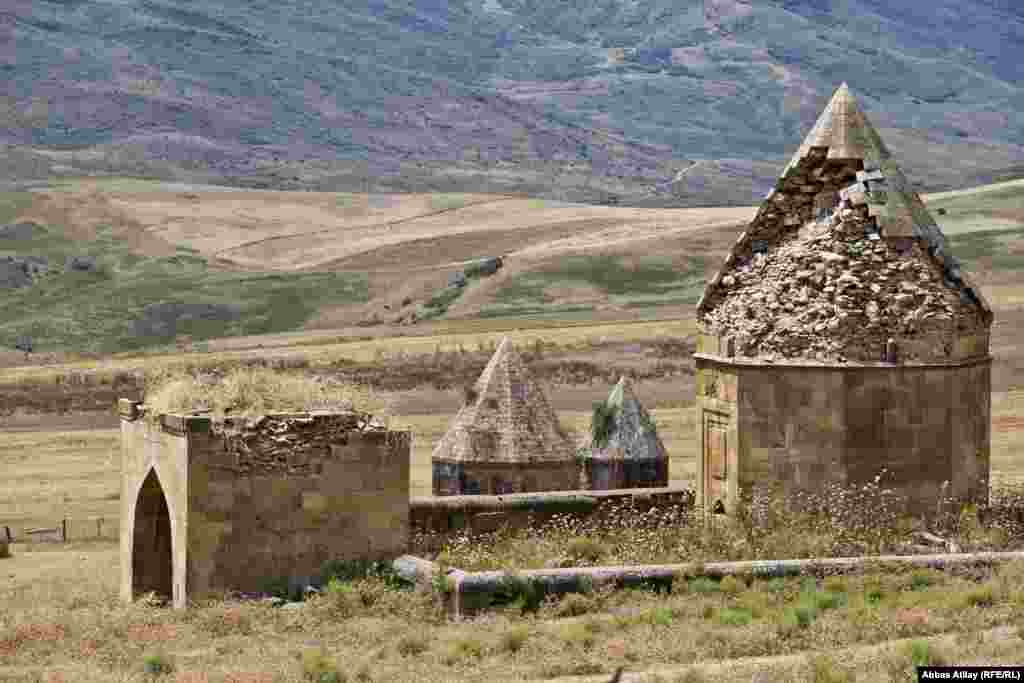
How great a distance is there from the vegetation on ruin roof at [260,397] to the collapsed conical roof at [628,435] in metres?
12.9

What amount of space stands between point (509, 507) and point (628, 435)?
11730 millimetres

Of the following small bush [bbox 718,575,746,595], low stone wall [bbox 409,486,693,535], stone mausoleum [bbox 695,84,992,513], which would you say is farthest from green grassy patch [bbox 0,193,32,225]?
small bush [bbox 718,575,746,595]

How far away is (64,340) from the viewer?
360 feet

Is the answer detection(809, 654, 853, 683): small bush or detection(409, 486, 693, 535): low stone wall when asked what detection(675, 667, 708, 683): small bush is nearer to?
detection(809, 654, 853, 683): small bush

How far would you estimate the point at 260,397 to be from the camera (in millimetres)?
18703

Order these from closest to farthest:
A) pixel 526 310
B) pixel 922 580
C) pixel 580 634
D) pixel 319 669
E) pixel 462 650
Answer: pixel 319 669 → pixel 462 650 → pixel 580 634 → pixel 922 580 → pixel 526 310

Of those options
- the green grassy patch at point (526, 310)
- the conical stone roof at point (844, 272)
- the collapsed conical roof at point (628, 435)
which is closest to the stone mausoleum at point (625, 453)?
the collapsed conical roof at point (628, 435)

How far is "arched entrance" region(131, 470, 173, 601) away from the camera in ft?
67.8

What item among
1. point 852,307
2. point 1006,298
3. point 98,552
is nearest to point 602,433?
point 98,552

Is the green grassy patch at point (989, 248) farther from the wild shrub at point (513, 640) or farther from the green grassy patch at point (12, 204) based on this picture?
the wild shrub at point (513, 640)

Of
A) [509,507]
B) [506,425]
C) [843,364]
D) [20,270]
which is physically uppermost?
[20,270]

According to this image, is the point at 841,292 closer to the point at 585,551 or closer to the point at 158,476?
the point at 585,551

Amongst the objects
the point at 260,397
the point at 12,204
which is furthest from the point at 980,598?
the point at 12,204

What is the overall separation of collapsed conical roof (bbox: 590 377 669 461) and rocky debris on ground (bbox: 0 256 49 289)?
103768mm
